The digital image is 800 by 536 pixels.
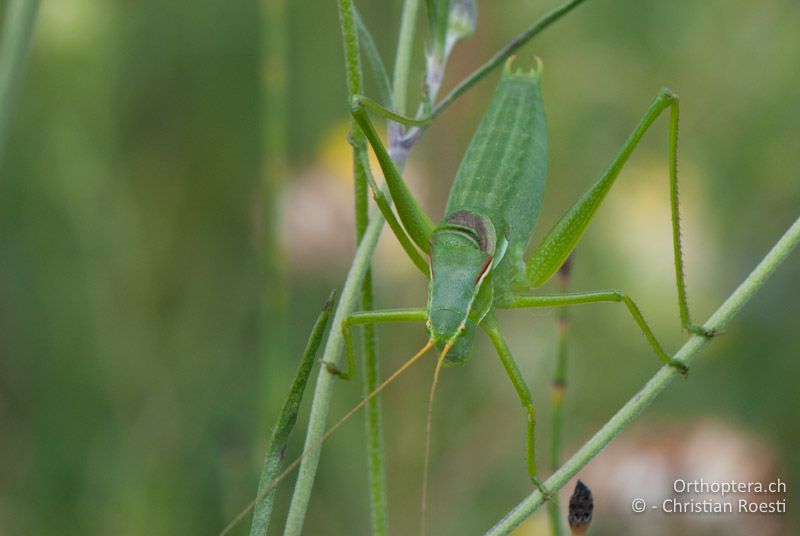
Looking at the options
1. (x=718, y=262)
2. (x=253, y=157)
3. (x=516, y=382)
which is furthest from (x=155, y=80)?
(x=516, y=382)

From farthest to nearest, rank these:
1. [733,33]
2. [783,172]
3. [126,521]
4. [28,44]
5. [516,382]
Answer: [733,33], [783,172], [126,521], [516,382], [28,44]

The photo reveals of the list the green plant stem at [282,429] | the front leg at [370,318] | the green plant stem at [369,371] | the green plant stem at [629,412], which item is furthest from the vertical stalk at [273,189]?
the green plant stem at [629,412]

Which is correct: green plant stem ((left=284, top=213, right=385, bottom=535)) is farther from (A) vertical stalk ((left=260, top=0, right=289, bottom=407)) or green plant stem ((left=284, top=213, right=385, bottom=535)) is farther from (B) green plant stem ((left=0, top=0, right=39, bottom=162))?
(A) vertical stalk ((left=260, top=0, right=289, bottom=407))

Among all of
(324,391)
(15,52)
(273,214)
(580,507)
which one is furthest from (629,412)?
(273,214)

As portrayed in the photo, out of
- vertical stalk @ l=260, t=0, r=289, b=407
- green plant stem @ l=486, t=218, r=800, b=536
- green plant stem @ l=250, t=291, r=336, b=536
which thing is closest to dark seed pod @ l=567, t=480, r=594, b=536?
green plant stem @ l=486, t=218, r=800, b=536

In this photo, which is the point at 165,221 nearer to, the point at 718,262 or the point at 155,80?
the point at 155,80

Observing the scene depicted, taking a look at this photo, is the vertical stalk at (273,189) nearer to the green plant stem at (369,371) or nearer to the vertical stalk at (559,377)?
the vertical stalk at (559,377)
